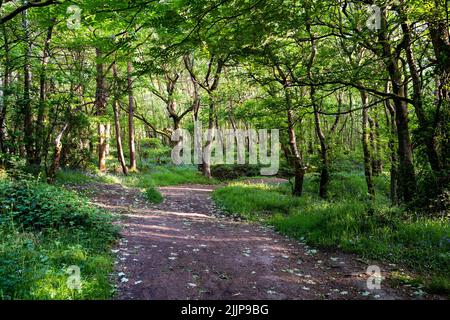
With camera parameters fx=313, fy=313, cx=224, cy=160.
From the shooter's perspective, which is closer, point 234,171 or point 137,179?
point 137,179

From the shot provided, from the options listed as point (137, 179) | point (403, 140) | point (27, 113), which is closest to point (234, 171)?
point (137, 179)

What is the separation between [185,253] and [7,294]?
337 centimetres

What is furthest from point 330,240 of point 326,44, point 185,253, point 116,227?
point 326,44

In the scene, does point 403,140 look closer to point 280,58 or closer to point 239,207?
point 280,58

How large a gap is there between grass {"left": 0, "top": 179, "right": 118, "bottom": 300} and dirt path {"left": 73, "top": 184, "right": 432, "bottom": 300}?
424 millimetres

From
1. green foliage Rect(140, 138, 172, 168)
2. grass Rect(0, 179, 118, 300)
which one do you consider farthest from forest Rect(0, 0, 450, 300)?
green foliage Rect(140, 138, 172, 168)

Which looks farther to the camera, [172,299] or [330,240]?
[330,240]

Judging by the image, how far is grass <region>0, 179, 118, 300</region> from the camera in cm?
411

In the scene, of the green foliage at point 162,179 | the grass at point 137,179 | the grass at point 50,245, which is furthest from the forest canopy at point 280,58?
the green foliage at point 162,179

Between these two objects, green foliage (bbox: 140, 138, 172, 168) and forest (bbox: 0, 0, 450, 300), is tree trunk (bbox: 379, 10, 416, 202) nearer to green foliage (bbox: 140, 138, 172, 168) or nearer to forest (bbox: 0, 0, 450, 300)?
forest (bbox: 0, 0, 450, 300)

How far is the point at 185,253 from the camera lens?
21.9 ft

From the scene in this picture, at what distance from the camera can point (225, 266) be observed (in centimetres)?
602

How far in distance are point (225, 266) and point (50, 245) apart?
3234mm
